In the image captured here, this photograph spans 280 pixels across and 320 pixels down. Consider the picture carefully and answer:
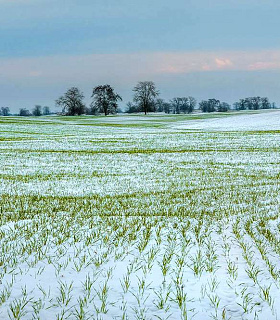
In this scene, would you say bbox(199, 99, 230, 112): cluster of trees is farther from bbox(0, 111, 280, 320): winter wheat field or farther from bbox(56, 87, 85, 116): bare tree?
bbox(0, 111, 280, 320): winter wheat field

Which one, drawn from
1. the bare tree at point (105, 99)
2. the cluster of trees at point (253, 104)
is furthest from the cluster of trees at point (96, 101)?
the cluster of trees at point (253, 104)

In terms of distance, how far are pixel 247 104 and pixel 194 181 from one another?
154058 mm

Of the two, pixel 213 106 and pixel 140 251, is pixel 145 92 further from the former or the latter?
pixel 140 251

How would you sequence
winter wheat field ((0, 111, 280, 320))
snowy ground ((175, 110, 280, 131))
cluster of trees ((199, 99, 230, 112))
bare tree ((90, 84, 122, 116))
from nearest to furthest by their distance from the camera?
1. winter wheat field ((0, 111, 280, 320))
2. snowy ground ((175, 110, 280, 131))
3. bare tree ((90, 84, 122, 116))
4. cluster of trees ((199, 99, 230, 112))

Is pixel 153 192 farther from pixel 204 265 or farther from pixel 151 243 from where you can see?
pixel 204 265

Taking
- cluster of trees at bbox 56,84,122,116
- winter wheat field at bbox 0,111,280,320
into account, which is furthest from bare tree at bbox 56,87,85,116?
winter wheat field at bbox 0,111,280,320

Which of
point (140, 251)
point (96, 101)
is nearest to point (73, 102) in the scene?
point (96, 101)

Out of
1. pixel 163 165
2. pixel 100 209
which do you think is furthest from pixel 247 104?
pixel 100 209

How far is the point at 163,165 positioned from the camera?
22281 millimetres

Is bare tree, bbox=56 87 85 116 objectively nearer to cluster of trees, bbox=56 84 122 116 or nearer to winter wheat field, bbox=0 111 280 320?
cluster of trees, bbox=56 84 122 116

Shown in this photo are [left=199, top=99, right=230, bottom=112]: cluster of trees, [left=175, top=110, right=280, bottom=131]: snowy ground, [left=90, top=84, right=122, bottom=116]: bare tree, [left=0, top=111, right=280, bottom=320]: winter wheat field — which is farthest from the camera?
[left=199, top=99, right=230, bottom=112]: cluster of trees

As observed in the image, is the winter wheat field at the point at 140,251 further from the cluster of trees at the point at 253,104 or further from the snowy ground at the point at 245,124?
the cluster of trees at the point at 253,104

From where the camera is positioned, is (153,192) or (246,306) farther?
(153,192)

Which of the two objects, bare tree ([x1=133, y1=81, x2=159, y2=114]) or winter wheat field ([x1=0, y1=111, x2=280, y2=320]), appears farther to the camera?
bare tree ([x1=133, y1=81, x2=159, y2=114])
